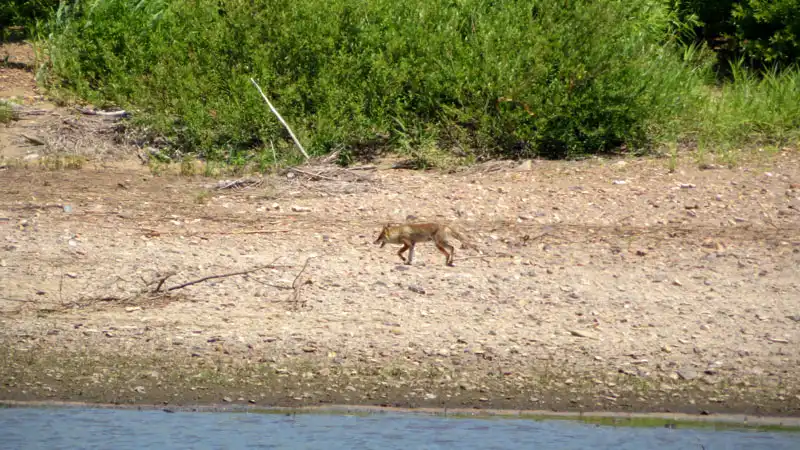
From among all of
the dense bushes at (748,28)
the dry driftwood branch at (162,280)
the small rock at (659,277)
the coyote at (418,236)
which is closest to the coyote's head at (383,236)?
the coyote at (418,236)

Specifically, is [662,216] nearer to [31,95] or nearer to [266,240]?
[266,240]

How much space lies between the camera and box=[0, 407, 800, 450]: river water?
5.96m

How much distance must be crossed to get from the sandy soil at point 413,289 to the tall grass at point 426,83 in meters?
0.58

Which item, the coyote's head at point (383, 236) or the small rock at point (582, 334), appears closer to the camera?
the small rock at point (582, 334)

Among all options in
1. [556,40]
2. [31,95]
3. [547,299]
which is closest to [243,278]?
[547,299]

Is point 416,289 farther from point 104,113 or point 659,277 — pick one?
point 104,113

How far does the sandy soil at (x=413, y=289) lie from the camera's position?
6.58 metres

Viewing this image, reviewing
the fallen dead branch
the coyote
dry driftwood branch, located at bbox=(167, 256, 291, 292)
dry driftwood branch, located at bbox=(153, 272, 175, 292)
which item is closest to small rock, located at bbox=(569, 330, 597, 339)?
the coyote

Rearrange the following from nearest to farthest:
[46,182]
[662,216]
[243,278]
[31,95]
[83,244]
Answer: [243,278] → [83,244] → [662,216] → [46,182] → [31,95]

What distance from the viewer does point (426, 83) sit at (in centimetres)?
1151

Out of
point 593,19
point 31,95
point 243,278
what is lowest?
point 31,95

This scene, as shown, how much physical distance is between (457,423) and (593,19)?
6.46 m

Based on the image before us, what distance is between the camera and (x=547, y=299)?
7809 mm

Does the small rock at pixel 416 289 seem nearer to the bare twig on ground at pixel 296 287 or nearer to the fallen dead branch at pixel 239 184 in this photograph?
the bare twig on ground at pixel 296 287
